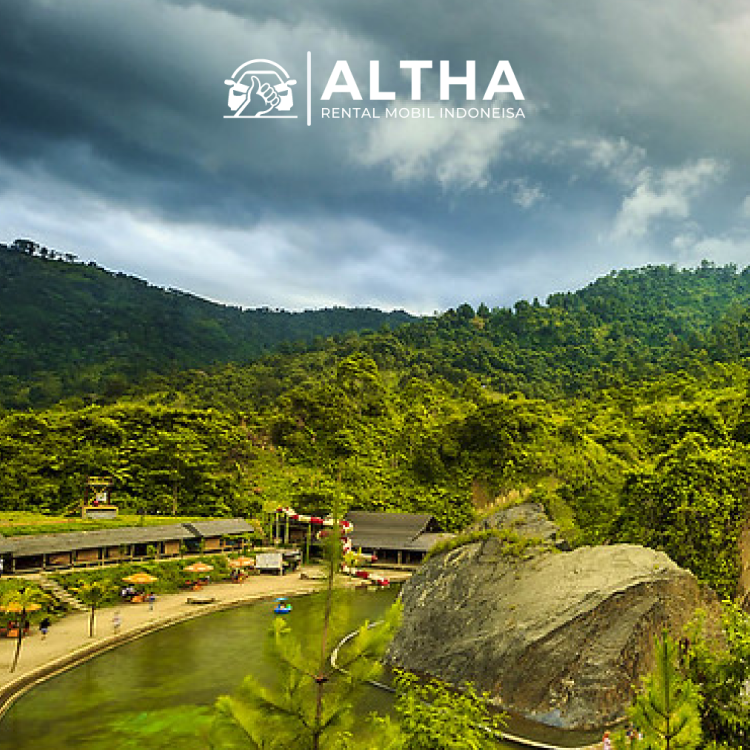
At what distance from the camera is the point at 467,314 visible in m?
173

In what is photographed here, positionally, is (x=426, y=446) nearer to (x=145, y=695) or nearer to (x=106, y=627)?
(x=106, y=627)

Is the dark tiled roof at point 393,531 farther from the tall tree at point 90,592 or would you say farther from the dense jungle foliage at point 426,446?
the tall tree at point 90,592

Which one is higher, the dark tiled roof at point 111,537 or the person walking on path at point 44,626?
the dark tiled roof at point 111,537

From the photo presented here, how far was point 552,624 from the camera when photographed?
20.0m

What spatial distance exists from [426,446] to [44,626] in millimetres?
45196

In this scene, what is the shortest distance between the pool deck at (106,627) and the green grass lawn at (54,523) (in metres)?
4.71

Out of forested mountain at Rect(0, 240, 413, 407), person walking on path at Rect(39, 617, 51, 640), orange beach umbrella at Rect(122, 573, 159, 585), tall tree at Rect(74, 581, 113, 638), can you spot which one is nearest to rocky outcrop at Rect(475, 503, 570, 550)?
orange beach umbrella at Rect(122, 573, 159, 585)

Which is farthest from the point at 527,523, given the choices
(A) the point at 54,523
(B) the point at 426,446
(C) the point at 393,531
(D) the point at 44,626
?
(B) the point at 426,446

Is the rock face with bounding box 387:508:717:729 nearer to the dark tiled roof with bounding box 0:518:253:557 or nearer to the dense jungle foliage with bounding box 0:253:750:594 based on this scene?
the dense jungle foliage with bounding box 0:253:750:594

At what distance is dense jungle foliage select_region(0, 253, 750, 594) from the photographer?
1061 inches

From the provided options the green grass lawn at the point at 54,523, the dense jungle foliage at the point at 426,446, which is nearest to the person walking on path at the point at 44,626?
the green grass lawn at the point at 54,523

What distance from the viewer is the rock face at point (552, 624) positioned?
18734 millimetres

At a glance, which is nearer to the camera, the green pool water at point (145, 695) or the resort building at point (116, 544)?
the green pool water at point (145, 695)

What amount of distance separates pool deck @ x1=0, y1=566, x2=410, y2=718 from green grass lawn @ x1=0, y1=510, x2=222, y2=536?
15.5ft
